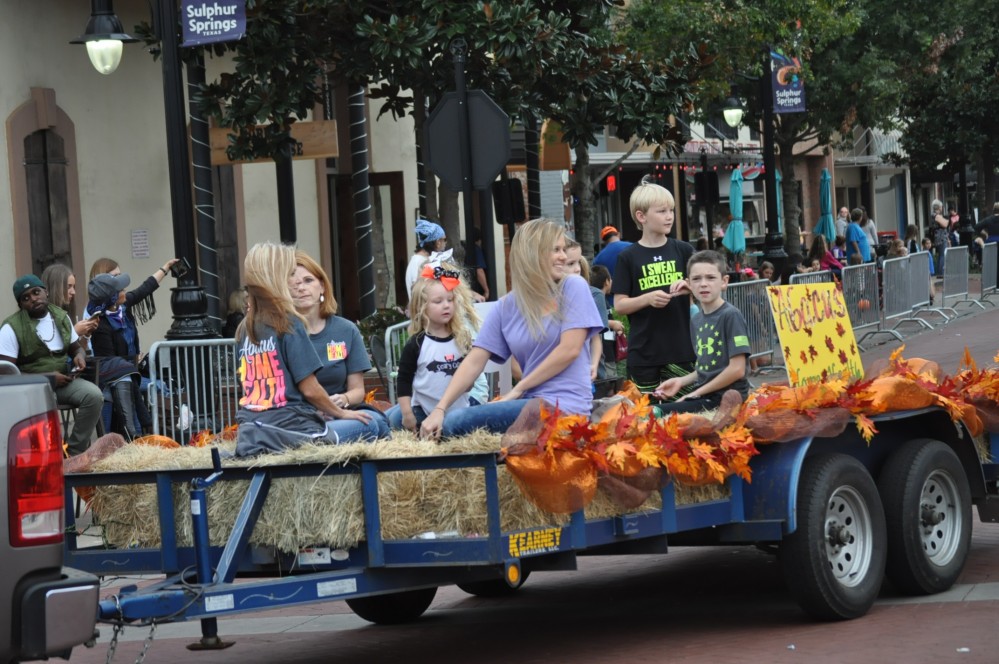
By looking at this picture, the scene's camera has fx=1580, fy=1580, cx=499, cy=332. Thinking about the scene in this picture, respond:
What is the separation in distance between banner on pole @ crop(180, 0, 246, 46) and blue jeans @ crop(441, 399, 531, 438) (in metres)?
7.31

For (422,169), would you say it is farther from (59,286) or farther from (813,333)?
(813,333)

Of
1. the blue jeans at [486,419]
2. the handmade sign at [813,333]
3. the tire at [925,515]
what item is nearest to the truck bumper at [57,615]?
the blue jeans at [486,419]

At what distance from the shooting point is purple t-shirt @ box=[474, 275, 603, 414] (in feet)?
23.5

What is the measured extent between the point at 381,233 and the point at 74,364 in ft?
47.1

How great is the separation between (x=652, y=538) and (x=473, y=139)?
488cm

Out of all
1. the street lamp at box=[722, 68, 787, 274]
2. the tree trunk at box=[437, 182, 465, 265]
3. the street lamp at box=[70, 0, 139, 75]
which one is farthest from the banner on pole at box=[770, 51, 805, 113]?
the street lamp at box=[70, 0, 139, 75]

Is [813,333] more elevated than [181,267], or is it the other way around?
[181,267]

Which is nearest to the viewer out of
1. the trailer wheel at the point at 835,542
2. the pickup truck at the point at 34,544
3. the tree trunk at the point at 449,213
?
the pickup truck at the point at 34,544

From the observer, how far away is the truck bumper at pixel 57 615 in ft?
15.8

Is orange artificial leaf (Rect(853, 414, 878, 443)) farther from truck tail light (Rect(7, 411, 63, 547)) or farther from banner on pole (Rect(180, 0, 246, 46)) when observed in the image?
banner on pole (Rect(180, 0, 246, 46))

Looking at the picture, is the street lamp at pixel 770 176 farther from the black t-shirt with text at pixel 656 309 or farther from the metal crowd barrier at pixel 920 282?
the black t-shirt with text at pixel 656 309

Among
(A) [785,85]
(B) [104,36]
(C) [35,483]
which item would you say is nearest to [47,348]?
(B) [104,36]

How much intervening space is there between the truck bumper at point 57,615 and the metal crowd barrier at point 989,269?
85.9 feet

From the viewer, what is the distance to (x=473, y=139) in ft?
36.7
